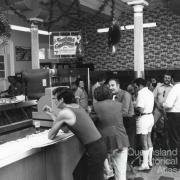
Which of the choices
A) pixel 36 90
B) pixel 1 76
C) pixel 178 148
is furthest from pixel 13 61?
pixel 178 148

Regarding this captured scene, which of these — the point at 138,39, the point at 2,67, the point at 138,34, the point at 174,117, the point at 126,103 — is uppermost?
the point at 138,34

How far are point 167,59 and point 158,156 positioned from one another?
725 cm

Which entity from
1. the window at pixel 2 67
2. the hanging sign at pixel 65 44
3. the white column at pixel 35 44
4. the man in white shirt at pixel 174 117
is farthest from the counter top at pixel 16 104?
the window at pixel 2 67

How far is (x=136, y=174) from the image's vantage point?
14.6 feet

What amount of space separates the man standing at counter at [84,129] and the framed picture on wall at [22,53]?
10456mm

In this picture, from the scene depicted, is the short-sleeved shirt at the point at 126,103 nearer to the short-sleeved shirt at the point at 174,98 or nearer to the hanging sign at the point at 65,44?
the short-sleeved shirt at the point at 174,98

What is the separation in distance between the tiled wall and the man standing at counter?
9522mm

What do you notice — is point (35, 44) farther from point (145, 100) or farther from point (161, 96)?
point (145, 100)

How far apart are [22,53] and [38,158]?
35.0ft

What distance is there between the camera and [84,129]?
2688mm

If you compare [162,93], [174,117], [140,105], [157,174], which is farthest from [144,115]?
[162,93]

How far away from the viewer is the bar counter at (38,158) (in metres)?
2.64

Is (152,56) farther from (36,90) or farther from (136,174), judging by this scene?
(136,174)

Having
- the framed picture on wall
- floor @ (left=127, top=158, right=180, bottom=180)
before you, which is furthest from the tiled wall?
floor @ (left=127, top=158, right=180, bottom=180)
